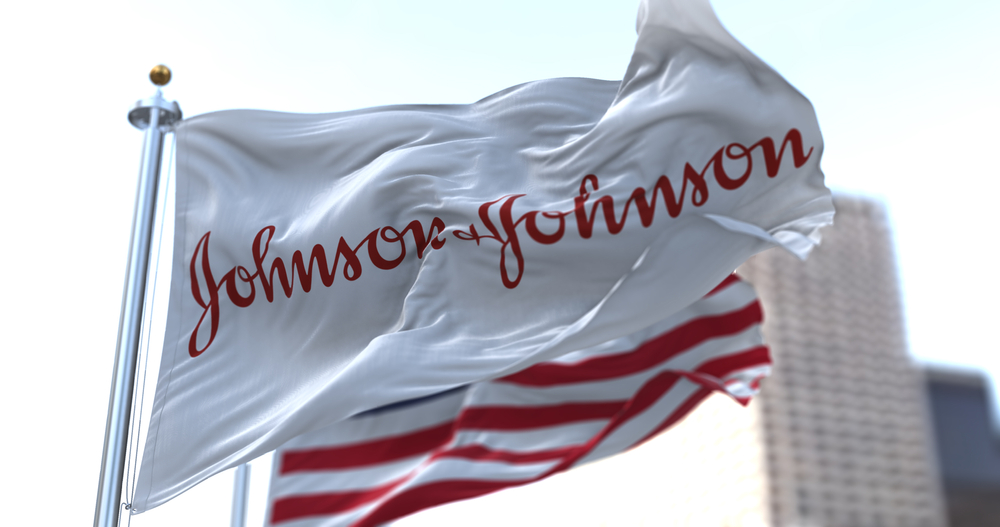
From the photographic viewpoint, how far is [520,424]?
16.5 ft

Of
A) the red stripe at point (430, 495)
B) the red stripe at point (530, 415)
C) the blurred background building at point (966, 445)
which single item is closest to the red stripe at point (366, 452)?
the red stripe at point (530, 415)

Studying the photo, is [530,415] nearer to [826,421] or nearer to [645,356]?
[645,356]

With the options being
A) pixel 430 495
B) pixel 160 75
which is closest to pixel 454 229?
pixel 430 495

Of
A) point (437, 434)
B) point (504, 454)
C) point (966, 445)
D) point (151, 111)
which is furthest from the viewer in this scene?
point (966, 445)

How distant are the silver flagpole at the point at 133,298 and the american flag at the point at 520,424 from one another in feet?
2.73

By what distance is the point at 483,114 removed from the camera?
4.47m

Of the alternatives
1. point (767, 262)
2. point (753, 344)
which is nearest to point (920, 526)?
point (767, 262)

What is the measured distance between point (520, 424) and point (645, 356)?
31.6 inches

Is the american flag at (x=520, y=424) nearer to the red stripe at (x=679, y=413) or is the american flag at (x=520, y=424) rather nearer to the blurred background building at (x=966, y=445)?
the red stripe at (x=679, y=413)

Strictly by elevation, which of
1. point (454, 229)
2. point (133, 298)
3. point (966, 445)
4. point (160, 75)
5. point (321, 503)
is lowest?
point (321, 503)

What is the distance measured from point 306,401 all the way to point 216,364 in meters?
0.56

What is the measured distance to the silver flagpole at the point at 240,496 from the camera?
4.39 meters

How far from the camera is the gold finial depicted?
183 inches

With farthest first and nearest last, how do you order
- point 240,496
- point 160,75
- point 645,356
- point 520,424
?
point 645,356 < point 520,424 < point 160,75 < point 240,496
